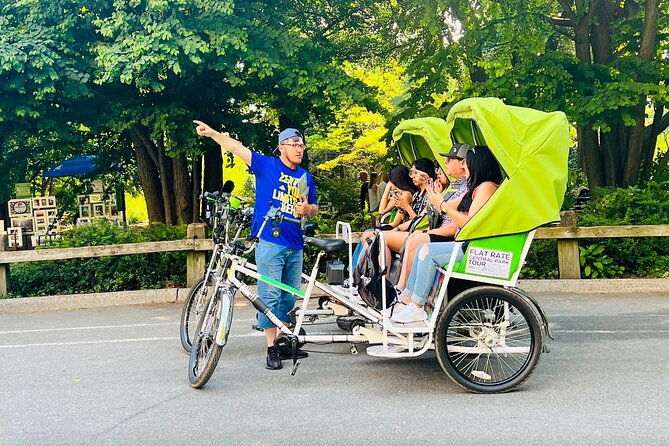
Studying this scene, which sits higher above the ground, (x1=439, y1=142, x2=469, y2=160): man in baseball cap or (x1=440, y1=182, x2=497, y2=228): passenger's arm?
(x1=439, y1=142, x2=469, y2=160): man in baseball cap

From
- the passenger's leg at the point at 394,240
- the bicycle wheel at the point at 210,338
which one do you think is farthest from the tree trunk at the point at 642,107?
the bicycle wheel at the point at 210,338

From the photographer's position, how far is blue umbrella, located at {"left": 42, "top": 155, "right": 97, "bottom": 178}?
2073 centimetres

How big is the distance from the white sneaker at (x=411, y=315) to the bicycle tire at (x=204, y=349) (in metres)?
1.45

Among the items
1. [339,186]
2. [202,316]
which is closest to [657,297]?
[202,316]

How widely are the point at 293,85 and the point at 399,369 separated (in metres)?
7.05

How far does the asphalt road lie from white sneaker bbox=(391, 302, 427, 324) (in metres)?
0.53

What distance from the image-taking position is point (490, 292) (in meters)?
5.00

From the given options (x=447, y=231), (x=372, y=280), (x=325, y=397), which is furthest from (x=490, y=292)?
(x=325, y=397)

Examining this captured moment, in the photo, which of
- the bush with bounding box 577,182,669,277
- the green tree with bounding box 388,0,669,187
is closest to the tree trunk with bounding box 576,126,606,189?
the green tree with bounding box 388,0,669,187

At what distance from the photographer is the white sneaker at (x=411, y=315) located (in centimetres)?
517

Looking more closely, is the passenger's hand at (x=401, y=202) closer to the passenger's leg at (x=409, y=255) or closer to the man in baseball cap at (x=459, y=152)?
the passenger's leg at (x=409, y=255)

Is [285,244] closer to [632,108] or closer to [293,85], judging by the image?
[293,85]

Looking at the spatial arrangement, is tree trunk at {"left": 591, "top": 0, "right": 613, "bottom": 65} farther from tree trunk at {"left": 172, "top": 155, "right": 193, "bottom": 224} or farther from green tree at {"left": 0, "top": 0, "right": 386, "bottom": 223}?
tree trunk at {"left": 172, "top": 155, "right": 193, "bottom": 224}

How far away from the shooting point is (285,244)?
→ 5828 mm
